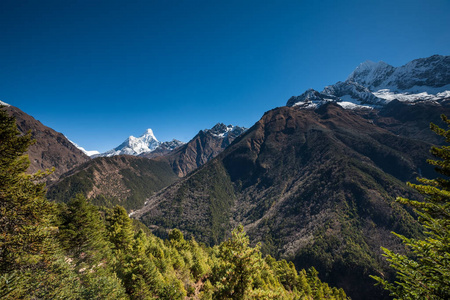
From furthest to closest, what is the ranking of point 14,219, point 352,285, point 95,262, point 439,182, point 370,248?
point 370,248 → point 352,285 → point 95,262 → point 14,219 → point 439,182

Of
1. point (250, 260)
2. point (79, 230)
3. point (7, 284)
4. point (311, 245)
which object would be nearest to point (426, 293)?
point (250, 260)

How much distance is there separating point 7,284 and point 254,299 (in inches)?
677

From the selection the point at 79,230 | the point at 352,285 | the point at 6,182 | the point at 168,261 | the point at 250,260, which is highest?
the point at 6,182

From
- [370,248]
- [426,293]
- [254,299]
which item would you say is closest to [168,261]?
[254,299]

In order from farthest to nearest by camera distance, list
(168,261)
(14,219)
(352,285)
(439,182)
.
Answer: (352,285)
(168,261)
(14,219)
(439,182)

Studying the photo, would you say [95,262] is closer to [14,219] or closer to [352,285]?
[14,219]

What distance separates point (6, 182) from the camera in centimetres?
1545

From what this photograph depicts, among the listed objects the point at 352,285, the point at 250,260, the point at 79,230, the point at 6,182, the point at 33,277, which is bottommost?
the point at 352,285

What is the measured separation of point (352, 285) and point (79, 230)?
19784cm

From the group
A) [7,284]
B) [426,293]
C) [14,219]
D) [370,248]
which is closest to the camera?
[426,293]

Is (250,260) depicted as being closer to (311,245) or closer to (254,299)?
(254,299)

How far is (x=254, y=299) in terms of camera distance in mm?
13578

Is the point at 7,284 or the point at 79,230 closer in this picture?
the point at 7,284

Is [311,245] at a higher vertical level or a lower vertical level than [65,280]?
lower
